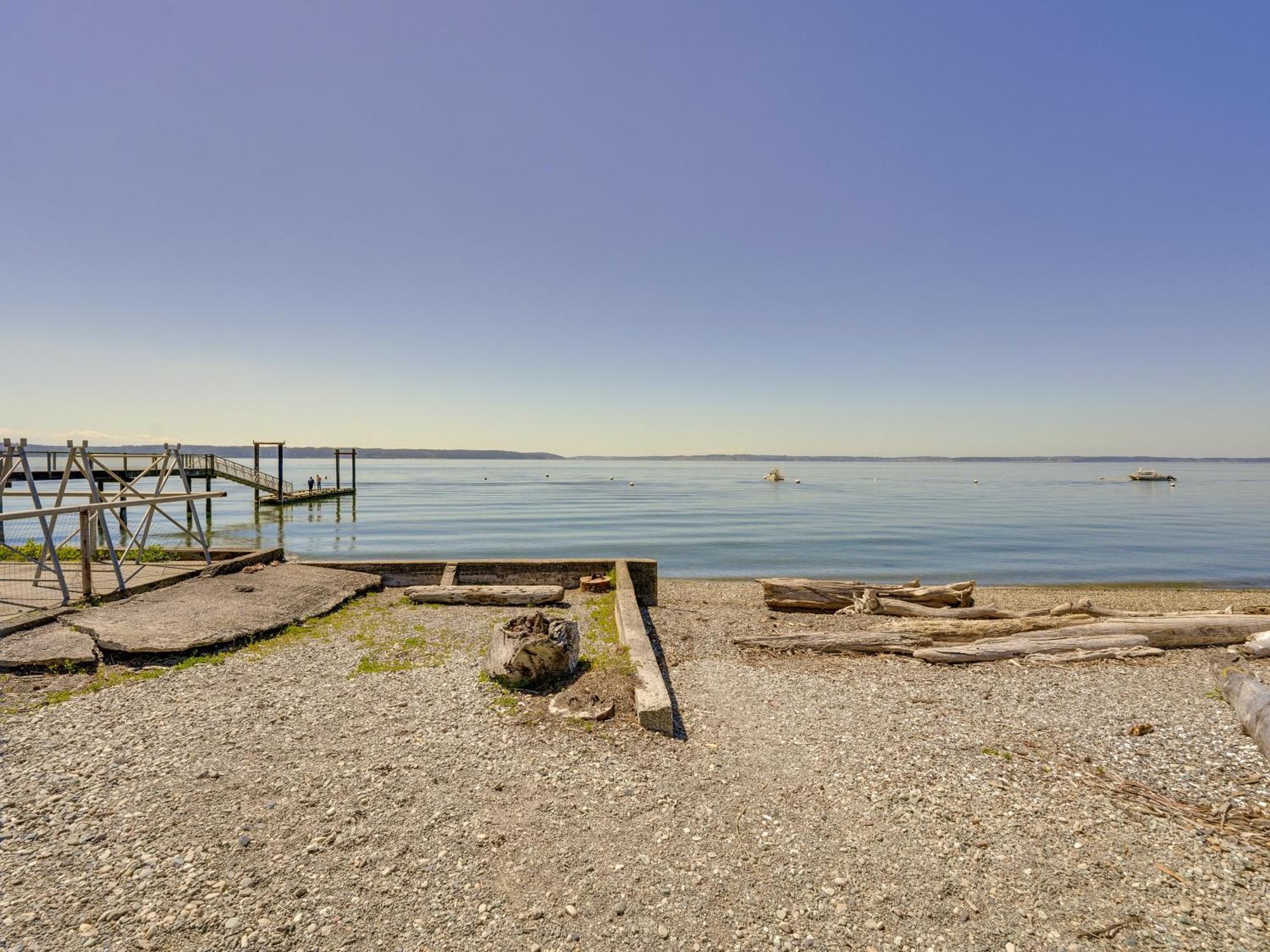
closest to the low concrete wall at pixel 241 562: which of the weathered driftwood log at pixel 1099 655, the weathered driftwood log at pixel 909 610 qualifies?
the weathered driftwood log at pixel 909 610

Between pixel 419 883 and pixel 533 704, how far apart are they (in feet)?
10.4

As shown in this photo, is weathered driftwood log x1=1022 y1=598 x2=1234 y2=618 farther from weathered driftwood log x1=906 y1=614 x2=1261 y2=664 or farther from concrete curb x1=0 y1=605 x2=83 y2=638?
concrete curb x1=0 y1=605 x2=83 y2=638

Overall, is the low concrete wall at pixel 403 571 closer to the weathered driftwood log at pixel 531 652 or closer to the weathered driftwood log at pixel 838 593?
the weathered driftwood log at pixel 531 652

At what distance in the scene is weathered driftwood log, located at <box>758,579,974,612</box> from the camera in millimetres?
13508

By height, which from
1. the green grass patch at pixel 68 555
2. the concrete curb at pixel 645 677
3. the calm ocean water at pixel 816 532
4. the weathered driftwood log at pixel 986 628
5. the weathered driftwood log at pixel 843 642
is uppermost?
the green grass patch at pixel 68 555

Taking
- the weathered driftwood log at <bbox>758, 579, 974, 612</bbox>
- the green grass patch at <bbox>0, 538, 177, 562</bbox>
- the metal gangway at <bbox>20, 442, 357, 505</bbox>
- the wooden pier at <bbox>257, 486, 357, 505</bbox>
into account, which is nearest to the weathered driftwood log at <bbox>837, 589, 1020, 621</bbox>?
the weathered driftwood log at <bbox>758, 579, 974, 612</bbox>

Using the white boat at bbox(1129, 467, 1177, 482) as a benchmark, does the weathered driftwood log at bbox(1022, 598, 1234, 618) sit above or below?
below

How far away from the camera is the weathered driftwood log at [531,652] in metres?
7.89

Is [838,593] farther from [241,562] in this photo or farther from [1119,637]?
[241,562]

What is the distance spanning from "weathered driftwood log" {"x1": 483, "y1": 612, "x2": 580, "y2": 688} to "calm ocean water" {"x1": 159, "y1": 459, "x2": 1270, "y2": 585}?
16381 mm

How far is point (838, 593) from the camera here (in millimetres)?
14211

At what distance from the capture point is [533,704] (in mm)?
7348

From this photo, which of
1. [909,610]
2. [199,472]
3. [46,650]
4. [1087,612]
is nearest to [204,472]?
[199,472]

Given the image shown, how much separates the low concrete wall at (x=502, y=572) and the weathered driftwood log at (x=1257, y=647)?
11.1 metres
